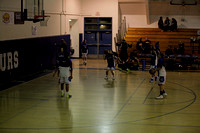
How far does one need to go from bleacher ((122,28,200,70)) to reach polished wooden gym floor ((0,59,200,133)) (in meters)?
4.33

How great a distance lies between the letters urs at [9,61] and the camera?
53.4 feet

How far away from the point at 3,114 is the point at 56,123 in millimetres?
2137

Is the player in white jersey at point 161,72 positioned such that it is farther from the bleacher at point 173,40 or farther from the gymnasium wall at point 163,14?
the gymnasium wall at point 163,14

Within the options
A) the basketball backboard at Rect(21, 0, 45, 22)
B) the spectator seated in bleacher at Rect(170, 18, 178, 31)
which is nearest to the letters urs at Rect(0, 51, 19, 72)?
the basketball backboard at Rect(21, 0, 45, 22)

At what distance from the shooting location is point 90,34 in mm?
29500

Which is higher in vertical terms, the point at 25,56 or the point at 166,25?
the point at 166,25

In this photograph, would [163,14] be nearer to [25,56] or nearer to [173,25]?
[173,25]

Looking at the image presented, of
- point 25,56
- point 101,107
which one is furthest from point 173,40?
point 101,107

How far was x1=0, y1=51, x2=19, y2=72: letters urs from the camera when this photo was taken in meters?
16.3

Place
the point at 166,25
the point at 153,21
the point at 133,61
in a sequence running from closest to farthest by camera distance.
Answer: the point at 133,61, the point at 166,25, the point at 153,21

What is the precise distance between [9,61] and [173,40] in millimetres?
14419

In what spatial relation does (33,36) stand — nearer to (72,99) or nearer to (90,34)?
(72,99)

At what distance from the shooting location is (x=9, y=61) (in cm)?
1697

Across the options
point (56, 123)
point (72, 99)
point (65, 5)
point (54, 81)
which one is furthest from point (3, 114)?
point (65, 5)
